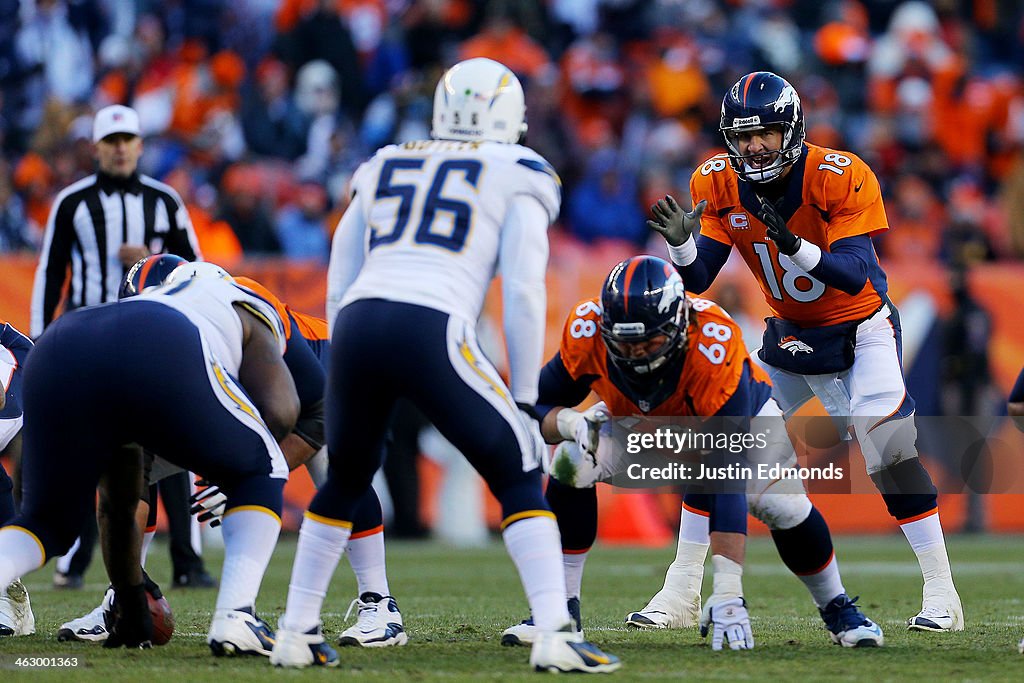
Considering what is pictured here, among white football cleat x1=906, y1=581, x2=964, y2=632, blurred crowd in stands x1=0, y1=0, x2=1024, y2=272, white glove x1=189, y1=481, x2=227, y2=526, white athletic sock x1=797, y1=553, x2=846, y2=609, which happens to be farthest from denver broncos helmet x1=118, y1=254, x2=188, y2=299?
blurred crowd in stands x1=0, y1=0, x2=1024, y2=272

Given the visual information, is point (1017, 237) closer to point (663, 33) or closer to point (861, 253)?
point (663, 33)

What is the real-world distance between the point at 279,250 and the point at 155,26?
4004 mm

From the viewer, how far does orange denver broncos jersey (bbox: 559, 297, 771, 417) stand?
519 cm

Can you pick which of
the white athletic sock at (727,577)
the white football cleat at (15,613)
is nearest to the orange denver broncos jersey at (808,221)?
the white athletic sock at (727,577)

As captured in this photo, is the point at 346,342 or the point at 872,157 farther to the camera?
the point at 872,157

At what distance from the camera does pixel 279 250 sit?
12.4 meters

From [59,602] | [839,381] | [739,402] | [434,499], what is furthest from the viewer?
[434,499]

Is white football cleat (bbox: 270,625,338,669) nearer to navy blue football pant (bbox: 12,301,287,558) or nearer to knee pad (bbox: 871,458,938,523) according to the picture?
navy blue football pant (bbox: 12,301,287,558)

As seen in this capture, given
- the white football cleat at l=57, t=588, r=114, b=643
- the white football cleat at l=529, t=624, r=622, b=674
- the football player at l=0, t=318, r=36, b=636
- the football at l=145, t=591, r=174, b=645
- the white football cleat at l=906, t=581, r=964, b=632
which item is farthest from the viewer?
the white football cleat at l=906, t=581, r=964, b=632

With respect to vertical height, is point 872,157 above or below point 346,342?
above

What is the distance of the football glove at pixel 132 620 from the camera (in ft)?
17.1

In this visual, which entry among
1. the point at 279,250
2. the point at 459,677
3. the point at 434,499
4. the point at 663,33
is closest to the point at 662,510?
the point at 434,499

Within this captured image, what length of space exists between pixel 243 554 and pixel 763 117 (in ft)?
8.96

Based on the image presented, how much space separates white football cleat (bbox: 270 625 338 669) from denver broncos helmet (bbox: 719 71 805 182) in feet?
8.94
